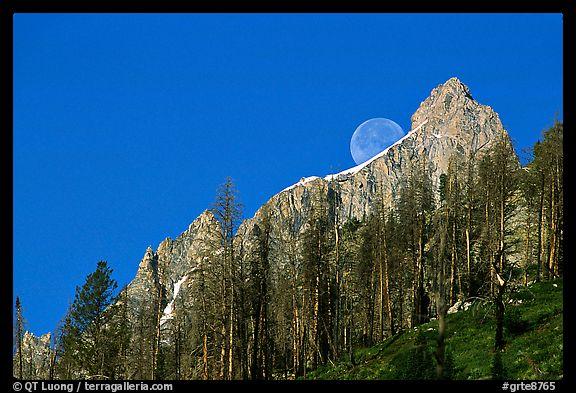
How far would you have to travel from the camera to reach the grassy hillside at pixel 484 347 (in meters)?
22.9

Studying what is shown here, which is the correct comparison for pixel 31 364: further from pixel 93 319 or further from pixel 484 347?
pixel 484 347

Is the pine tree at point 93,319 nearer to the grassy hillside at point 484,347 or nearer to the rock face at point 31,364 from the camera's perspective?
the rock face at point 31,364

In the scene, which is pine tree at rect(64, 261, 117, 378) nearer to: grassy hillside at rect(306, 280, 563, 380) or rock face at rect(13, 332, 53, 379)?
rock face at rect(13, 332, 53, 379)

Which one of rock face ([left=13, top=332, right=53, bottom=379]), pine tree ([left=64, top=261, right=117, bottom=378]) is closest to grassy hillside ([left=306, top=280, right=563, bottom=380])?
pine tree ([left=64, top=261, right=117, bottom=378])

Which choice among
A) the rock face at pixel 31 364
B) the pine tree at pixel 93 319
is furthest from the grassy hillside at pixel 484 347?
the rock face at pixel 31 364

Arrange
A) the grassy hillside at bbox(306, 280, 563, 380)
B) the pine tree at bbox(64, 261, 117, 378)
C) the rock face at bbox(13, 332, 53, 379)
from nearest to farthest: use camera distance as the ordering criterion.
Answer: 1. the grassy hillside at bbox(306, 280, 563, 380)
2. the pine tree at bbox(64, 261, 117, 378)
3. the rock face at bbox(13, 332, 53, 379)

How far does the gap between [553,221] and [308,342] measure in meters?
23.7

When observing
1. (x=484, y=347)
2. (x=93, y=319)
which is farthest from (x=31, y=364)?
(x=484, y=347)

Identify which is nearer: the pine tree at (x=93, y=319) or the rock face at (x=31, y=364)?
the pine tree at (x=93, y=319)

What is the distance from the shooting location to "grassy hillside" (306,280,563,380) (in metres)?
22.9
